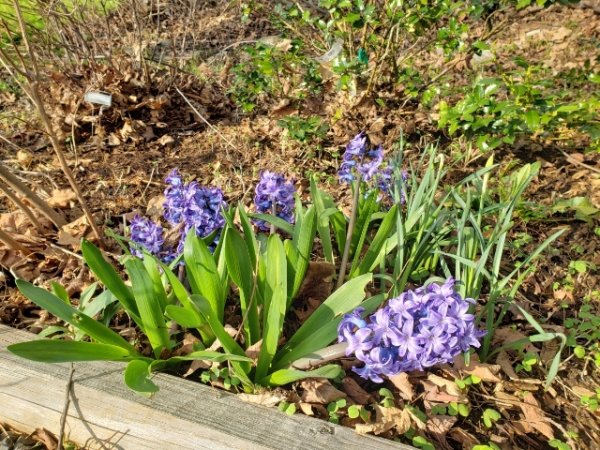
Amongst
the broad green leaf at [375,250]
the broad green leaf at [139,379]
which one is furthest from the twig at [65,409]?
the broad green leaf at [375,250]

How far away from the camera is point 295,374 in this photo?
1445mm

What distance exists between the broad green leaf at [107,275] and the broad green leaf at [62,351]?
151mm

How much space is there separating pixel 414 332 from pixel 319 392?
52 cm

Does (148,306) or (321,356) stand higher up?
(148,306)

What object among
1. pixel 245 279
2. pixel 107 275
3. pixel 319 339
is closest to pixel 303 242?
pixel 245 279

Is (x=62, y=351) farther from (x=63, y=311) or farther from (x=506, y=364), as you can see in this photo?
(x=506, y=364)

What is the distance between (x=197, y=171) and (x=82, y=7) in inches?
75.9

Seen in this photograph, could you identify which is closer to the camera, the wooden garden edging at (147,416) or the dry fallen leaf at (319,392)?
the wooden garden edging at (147,416)

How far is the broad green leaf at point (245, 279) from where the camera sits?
1572mm

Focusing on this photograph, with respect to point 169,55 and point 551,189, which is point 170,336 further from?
point 169,55

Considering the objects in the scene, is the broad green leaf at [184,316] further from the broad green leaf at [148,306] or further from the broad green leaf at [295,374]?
the broad green leaf at [295,374]

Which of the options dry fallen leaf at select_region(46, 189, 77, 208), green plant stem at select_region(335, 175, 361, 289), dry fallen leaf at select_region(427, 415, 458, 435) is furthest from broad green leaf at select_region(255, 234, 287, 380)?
dry fallen leaf at select_region(46, 189, 77, 208)

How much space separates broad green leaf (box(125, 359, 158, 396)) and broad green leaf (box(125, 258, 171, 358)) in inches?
5.5

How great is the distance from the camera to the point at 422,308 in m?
1.27
